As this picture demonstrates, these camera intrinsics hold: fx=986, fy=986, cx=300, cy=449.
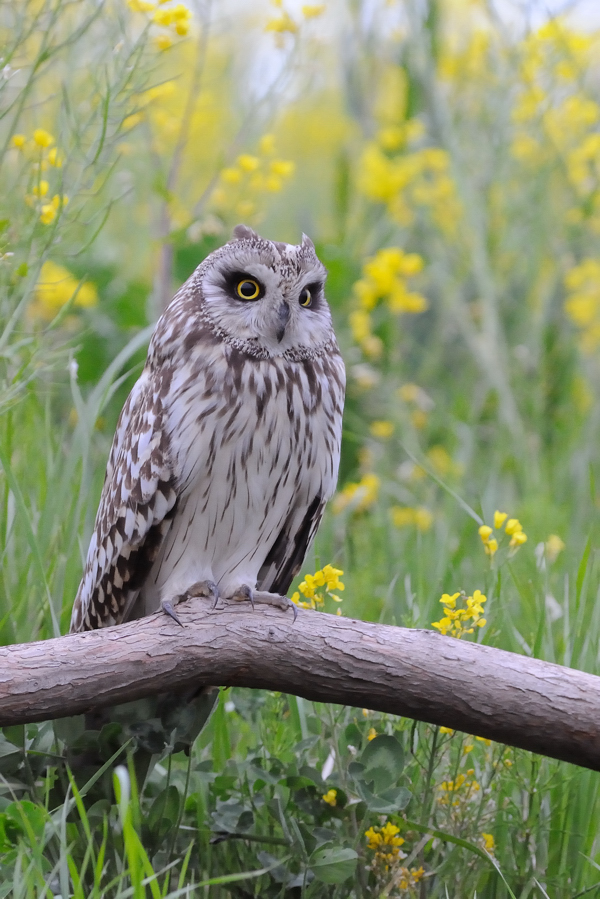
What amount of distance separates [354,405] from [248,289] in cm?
312

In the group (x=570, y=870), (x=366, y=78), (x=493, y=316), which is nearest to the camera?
(x=570, y=870)

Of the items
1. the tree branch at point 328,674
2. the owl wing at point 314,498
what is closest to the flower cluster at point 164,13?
the owl wing at point 314,498

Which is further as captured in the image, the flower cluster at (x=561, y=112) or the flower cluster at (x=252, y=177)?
the flower cluster at (x=561, y=112)

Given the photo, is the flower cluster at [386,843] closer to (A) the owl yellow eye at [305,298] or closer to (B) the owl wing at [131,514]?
(B) the owl wing at [131,514]

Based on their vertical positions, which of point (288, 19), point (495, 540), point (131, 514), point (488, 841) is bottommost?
point (488, 841)

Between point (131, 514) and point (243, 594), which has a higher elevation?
point (131, 514)

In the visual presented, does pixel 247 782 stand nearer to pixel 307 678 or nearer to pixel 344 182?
pixel 307 678

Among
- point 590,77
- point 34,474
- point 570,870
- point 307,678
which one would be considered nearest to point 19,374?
point 34,474

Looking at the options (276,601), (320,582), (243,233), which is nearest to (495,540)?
(320,582)

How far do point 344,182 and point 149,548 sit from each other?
11.7 feet

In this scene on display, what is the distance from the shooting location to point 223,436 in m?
2.27

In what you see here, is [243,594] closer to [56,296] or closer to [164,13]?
[164,13]

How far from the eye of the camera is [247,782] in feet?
7.55

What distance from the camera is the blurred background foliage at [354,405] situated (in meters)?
2.17
